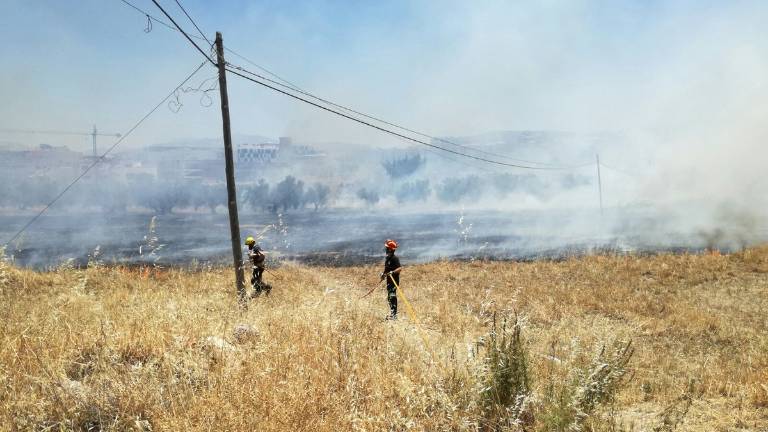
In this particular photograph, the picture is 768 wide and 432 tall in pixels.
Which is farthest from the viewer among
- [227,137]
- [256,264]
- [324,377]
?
[256,264]

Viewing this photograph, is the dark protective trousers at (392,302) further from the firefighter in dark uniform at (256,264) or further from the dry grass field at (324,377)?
the firefighter in dark uniform at (256,264)

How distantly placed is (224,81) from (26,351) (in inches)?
319

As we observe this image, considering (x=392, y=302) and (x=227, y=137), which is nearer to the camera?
(x=227, y=137)

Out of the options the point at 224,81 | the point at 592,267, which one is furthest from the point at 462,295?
the point at 224,81

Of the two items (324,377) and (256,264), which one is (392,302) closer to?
(256,264)

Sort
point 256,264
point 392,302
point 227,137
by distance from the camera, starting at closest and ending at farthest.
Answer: point 227,137, point 392,302, point 256,264

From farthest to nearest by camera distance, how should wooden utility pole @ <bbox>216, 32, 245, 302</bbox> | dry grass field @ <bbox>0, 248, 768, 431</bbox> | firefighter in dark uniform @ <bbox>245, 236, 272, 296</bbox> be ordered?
1. firefighter in dark uniform @ <bbox>245, 236, 272, 296</bbox>
2. wooden utility pole @ <bbox>216, 32, 245, 302</bbox>
3. dry grass field @ <bbox>0, 248, 768, 431</bbox>

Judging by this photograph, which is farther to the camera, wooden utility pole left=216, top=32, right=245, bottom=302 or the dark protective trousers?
the dark protective trousers

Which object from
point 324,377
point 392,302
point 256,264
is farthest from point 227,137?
point 324,377

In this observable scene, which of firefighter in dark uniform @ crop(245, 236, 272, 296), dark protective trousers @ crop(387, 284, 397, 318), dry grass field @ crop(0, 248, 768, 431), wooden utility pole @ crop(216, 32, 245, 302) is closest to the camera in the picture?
dry grass field @ crop(0, 248, 768, 431)

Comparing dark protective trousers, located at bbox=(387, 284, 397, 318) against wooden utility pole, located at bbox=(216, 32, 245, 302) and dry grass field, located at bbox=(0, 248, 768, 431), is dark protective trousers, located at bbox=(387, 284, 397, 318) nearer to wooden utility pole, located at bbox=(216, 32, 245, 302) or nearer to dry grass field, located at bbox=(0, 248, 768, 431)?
dry grass field, located at bbox=(0, 248, 768, 431)

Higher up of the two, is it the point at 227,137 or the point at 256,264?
the point at 227,137

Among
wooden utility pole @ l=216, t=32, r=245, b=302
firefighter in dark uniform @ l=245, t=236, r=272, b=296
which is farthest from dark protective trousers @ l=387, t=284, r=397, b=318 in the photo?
firefighter in dark uniform @ l=245, t=236, r=272, b=296

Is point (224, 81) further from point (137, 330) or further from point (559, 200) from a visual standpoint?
point (559, 200)
